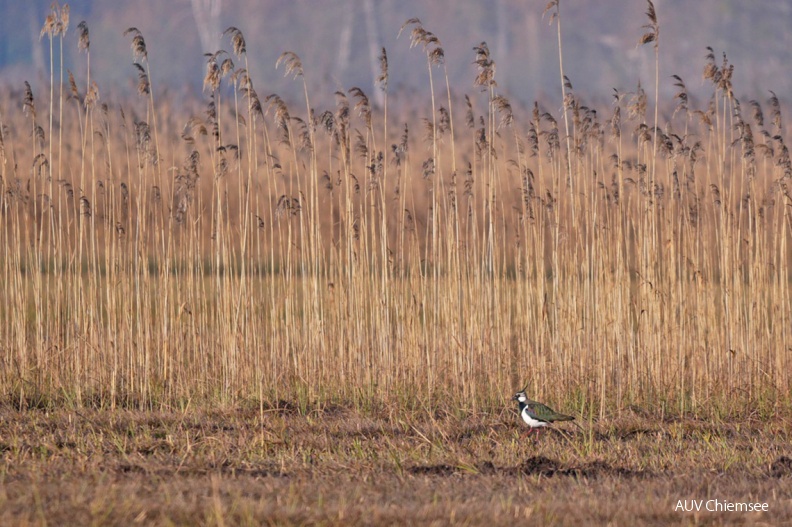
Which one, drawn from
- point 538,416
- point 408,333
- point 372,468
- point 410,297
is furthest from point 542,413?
point 410,297

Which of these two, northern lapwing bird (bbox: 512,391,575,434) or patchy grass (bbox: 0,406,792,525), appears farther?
northern lapwing bird (bbox: 512,391,575,434)

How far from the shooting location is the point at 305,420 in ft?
22.6

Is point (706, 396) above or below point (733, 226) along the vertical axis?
below

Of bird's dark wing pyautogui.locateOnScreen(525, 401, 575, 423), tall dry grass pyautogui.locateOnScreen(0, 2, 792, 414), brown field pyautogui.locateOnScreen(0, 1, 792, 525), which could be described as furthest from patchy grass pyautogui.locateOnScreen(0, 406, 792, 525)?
tall dry grass pyautogui.locateOnScreen(0, 2, 792, 414)

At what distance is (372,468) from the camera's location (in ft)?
17.9

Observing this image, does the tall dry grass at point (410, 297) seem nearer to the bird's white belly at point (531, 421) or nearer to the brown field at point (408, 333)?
the brown field at point (408, 333)

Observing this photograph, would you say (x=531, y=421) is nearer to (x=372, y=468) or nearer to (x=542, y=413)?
(x=542, y=413)

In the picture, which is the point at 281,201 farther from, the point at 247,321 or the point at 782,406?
the point at 782,406

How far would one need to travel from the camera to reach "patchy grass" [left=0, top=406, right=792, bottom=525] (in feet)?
14.5

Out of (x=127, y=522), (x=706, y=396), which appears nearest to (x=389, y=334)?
(x=706, y=396)

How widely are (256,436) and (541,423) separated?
1755 millimetres

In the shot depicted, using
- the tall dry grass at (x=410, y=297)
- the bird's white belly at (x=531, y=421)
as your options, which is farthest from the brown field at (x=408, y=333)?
the bird's white belly at (x=531, y=421)

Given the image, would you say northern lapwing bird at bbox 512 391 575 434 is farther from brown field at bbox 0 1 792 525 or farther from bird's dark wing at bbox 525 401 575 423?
brown field at bbox 0 1 792 525

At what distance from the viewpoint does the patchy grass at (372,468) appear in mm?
4426
